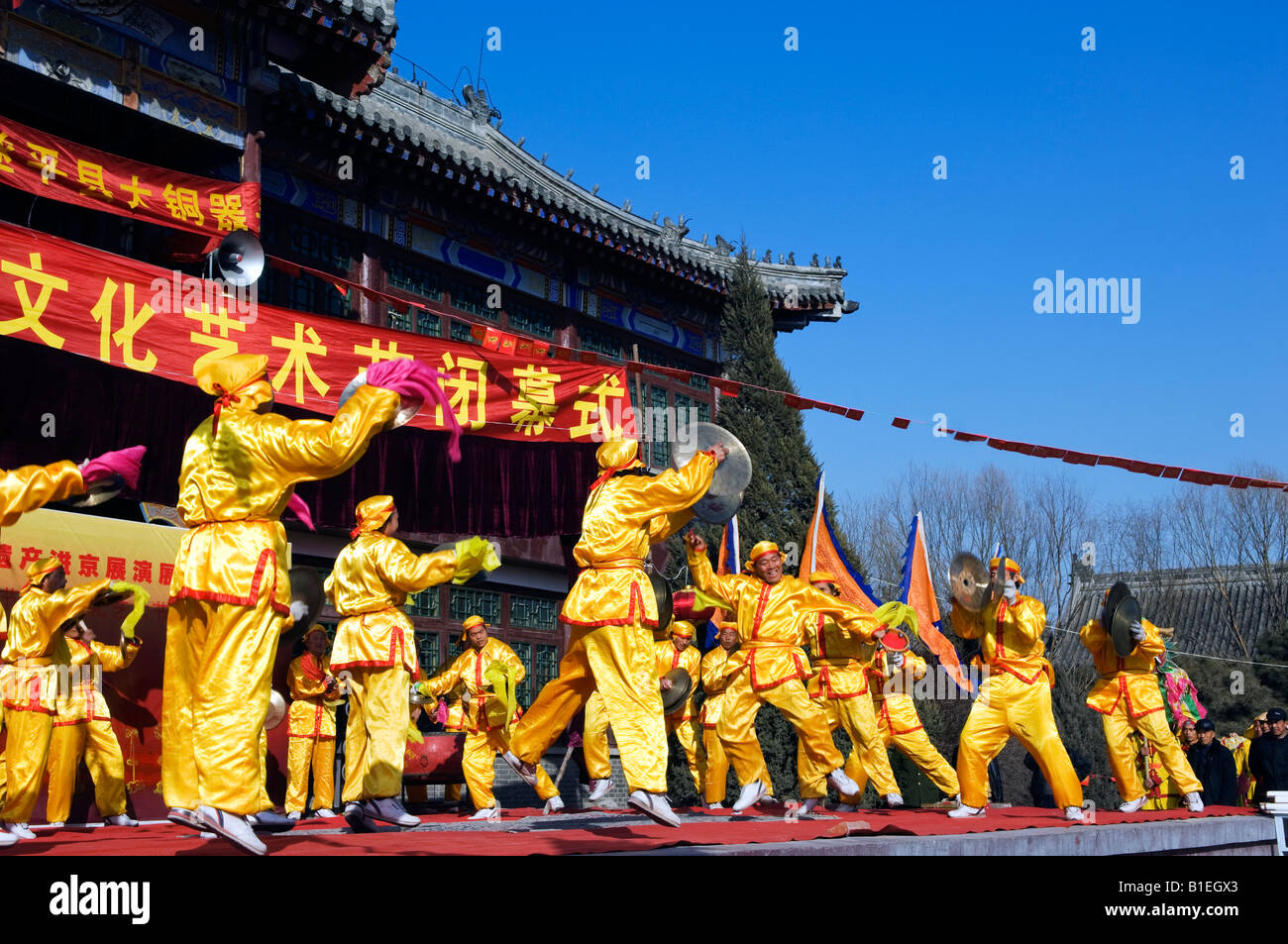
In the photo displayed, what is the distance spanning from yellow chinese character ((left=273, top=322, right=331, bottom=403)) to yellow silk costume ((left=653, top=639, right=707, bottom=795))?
3.95 metres

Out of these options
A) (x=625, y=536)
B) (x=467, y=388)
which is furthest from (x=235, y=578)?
(x=467, y=388)

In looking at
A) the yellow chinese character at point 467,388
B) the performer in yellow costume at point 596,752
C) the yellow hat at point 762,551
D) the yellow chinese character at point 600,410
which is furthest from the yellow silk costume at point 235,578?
the yellow chinese character at point 600,410

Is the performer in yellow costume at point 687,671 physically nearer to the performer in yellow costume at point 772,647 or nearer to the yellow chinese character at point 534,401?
the performer in yellow costume at point 772,647

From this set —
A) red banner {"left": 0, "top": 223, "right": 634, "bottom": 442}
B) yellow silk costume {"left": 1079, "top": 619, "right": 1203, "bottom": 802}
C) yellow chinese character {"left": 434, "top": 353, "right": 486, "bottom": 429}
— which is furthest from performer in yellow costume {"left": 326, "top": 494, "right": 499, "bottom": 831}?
yellow silk costume {"left": 1079, "top": 619, "right": 1203, "bottom": 802}

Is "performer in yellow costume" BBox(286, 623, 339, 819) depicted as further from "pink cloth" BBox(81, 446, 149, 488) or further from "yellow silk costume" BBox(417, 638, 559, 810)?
"pink cloth" BBox(81, 446, 149, 488)

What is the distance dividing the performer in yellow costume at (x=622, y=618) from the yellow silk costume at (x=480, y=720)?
7.40 ft

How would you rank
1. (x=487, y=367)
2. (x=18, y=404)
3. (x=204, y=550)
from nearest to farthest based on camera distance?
(x=204, y=550) → (x=18, y=404) → (x=487, y=367)

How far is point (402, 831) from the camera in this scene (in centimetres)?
761

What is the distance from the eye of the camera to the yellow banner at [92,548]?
32.2 feet

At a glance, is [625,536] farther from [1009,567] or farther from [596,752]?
[1009,567]

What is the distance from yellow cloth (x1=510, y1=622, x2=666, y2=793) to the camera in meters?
6.67
